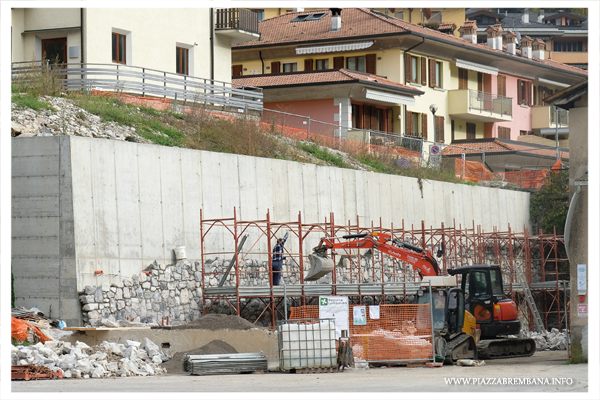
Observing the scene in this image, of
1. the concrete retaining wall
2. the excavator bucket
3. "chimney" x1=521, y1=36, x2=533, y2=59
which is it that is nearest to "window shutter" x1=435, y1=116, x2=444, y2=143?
"chimney" x1=521, y1=36, x2=533, y2=59

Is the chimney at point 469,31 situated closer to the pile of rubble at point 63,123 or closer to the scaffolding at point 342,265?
the scaffolding at point 342,265

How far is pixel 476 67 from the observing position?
5522cm

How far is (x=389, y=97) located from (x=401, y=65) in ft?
11.3

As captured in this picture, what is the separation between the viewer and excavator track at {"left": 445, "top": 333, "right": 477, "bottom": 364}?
71.3 ft

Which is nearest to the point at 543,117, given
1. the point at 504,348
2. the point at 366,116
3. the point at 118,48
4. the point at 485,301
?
the point at 366,116

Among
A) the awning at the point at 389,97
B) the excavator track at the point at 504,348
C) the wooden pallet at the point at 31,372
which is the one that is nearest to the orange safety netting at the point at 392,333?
the excavator track at the point at 504,348

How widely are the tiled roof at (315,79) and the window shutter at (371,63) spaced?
7.50ft

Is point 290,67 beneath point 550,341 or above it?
above

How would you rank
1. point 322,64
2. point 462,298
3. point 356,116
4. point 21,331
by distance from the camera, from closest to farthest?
point 21,331 → point 462,298 → point 356,116 → point 322,64

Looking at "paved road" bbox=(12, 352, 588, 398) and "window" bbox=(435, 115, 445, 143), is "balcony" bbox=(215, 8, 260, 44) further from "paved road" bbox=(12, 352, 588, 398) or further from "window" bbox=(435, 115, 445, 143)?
"paved road" bbox=(12, 352, 588, 398)

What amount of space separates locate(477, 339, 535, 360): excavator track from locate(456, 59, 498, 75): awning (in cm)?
3124

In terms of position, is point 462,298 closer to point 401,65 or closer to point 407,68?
point 401,65
